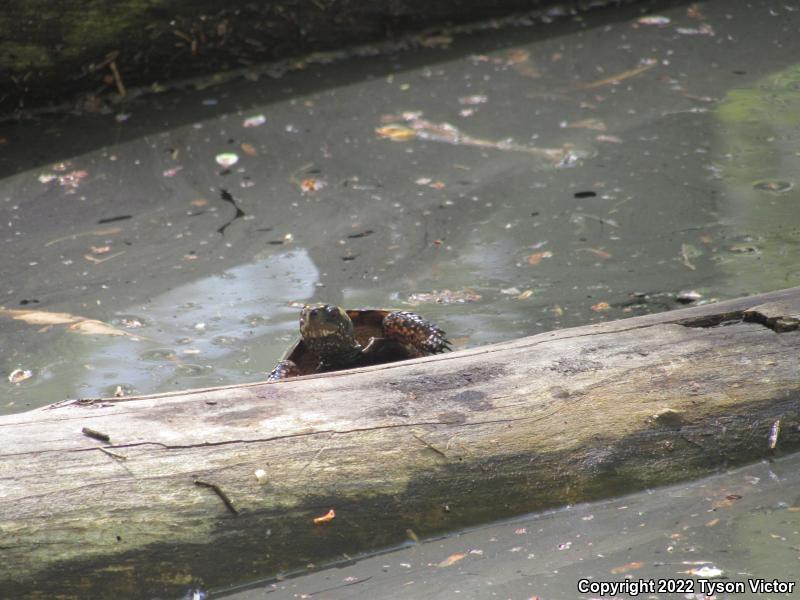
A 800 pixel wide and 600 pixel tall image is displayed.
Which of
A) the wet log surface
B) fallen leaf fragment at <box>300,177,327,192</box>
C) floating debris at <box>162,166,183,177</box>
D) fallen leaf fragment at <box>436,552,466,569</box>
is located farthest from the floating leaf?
fallen leaf fragment at <box>436,552,466,569</box>

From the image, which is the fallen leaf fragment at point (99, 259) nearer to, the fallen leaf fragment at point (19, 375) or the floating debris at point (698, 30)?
the fallen leaf fragment at point (19, 375)

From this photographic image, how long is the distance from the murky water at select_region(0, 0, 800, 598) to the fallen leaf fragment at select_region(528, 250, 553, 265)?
0.01 meters

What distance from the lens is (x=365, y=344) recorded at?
144 inches

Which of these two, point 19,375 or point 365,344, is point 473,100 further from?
point 19,375

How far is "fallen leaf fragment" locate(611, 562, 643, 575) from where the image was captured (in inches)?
83.5

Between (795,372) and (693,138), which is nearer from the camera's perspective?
(795,372)

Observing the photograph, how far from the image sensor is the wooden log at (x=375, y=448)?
85.4 inches

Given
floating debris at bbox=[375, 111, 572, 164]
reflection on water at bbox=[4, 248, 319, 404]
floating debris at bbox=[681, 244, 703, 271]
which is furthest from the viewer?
floating debris at bbox=[375, 111, 572, 164]

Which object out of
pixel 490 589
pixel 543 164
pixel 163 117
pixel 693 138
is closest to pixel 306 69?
pixel 163 117

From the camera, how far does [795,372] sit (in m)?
2.53

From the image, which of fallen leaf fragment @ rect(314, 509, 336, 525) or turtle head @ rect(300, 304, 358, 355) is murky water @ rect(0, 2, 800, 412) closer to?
turtle head @ rect(300, 304, 358, 355)

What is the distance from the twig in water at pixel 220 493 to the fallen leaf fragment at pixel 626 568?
0.84 metres

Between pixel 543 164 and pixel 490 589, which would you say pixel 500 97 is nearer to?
pixel 543 164

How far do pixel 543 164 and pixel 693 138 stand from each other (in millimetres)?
822
